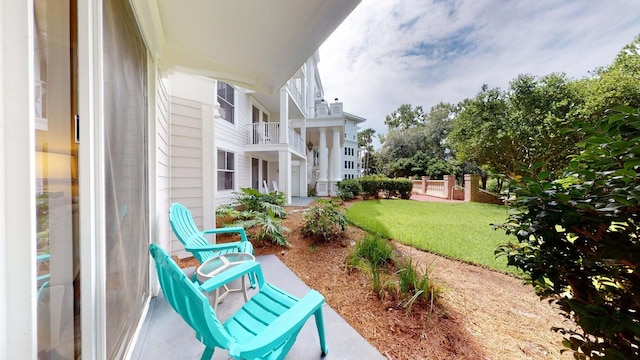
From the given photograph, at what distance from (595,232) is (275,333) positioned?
5.70 feet

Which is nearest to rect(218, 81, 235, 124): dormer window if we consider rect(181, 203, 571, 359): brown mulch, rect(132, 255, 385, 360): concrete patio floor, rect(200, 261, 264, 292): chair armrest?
rect(181, 203, 571, 359): brown mulch

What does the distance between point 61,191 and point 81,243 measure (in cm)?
26

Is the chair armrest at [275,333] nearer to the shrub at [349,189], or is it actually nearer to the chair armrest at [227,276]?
the chair armrest at [227,276]

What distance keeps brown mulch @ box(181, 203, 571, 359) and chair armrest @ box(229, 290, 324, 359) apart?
39.6 inches

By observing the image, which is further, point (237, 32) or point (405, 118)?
point (405, 118)

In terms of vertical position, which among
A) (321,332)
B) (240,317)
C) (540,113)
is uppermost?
(540,113)

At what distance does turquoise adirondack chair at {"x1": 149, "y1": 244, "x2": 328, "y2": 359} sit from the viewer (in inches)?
48.0

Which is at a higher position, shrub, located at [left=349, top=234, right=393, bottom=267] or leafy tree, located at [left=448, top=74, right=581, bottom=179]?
leafy tree, located at [left=448, top=74, right=581, bottom=179]

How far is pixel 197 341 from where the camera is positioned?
2.00 m

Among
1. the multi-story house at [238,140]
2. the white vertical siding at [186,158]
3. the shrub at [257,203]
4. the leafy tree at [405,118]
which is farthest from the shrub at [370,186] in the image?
the leafy tree at [405,118]

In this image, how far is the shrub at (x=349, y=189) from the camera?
12.5 meters

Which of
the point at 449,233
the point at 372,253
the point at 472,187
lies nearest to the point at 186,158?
the point at 372,253

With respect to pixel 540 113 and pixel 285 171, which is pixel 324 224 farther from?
pixel 540 113

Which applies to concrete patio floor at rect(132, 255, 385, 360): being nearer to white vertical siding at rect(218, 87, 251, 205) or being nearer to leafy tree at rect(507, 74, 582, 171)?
white vertical siding at rect(218, 87, 251, 205)
